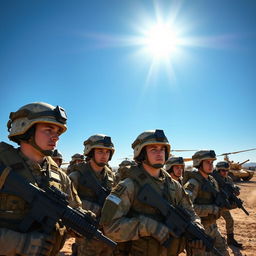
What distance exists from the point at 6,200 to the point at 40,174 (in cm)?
49

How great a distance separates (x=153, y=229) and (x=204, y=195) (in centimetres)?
319

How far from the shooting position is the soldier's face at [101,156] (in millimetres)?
5944

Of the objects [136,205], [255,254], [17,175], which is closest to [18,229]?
[17,175]

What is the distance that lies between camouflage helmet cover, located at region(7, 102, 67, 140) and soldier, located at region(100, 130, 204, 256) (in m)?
1.29

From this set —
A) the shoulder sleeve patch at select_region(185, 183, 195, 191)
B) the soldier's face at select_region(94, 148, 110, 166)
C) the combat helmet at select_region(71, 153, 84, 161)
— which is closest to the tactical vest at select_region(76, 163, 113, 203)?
the soldier's face at select_region(94, 148, 110, 166)

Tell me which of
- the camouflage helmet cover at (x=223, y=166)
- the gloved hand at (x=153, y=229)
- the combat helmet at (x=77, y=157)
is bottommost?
the gloved hand at (x=153, y=229)

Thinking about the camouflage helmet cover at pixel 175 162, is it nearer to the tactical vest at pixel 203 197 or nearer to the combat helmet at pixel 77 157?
the tactical vest at pixel 203 197

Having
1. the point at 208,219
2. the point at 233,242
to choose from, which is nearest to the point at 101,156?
the point at 208,219

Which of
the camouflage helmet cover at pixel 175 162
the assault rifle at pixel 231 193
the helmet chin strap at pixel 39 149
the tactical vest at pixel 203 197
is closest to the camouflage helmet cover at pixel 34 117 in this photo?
the helmet chin strap at pixel 39 149

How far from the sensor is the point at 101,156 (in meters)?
6.00

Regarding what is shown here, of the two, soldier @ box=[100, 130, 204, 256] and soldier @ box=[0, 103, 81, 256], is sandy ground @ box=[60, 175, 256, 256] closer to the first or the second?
soldier @ box=[100, 130, 204, 256]

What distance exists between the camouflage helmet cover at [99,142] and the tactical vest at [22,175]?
2901 millimetres

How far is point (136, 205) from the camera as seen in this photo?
3441mm

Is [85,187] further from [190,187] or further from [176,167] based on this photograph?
[176,167]
